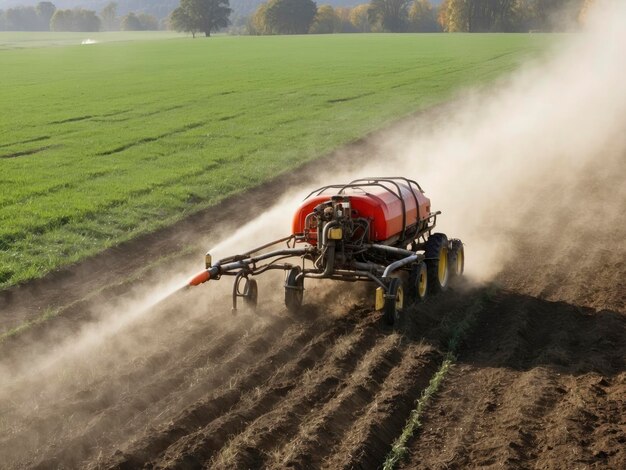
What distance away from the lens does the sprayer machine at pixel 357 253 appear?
12.7 metres

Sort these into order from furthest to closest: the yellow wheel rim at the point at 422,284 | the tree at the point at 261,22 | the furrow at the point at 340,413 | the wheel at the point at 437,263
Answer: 1. the tree at the point at 261,22
2. the wheel at the point at 437,263
3. the yellow wheel rim at the point at 422,284
4. the furrow at the point at 340,413

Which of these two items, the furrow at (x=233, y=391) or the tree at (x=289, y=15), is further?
the tree at (x=289, y=15)

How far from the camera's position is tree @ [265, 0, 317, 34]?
452 ft

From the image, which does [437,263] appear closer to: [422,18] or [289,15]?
[289,15]

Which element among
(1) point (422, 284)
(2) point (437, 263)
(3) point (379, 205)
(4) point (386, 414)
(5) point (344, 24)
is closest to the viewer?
(4) point (386, 414)

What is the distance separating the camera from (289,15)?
452 feet

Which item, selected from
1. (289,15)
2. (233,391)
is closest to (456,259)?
(233,391)

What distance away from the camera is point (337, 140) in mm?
30234

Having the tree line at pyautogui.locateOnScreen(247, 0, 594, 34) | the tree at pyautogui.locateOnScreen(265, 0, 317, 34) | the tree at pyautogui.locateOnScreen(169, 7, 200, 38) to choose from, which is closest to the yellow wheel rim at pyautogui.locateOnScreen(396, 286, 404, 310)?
the tree line at pyautogui.locateOnScreen(247, 0, 594, 34)

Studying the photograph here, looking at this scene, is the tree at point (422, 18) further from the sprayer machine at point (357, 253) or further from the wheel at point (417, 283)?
the wheel at point (417, 283)

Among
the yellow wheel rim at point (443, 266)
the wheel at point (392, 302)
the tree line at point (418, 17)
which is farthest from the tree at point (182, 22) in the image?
the wheel at point (392, 302)

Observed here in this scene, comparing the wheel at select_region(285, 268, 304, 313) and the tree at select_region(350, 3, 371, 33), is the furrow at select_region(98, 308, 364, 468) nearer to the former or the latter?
the wheel at select_region(285, 268, 304, 313)

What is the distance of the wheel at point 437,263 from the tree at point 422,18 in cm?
12771

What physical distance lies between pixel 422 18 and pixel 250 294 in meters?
131
